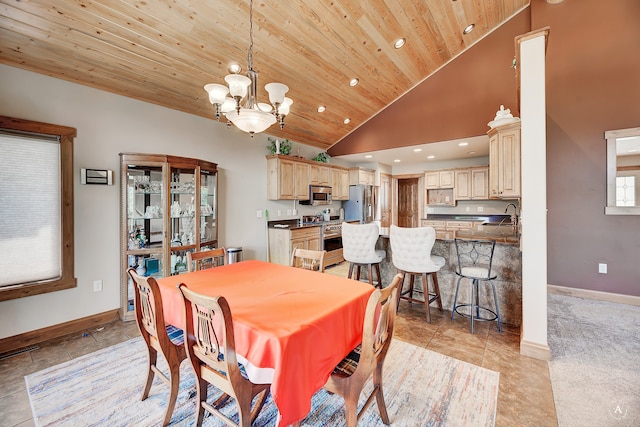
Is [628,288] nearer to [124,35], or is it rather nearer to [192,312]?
[192,312]

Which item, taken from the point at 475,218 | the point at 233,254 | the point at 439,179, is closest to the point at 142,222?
the point at 233,254

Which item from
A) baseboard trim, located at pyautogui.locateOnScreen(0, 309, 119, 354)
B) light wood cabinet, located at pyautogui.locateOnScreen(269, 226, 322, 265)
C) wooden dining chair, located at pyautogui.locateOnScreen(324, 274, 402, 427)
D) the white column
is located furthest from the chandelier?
light wood cabinet, located at pyautogui.locateOnScreen(269, 226, 322, 265)

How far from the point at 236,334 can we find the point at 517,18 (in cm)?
583

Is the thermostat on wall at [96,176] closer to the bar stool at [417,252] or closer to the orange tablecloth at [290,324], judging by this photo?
the orange tablecloth at [290,324]

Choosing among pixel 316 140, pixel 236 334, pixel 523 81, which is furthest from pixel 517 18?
pixel 236 334

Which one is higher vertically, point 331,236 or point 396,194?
point 396,194

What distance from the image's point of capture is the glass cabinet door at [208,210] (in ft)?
→ 12.2

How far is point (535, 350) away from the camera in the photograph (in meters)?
2.32

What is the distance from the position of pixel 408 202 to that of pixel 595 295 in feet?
15.6

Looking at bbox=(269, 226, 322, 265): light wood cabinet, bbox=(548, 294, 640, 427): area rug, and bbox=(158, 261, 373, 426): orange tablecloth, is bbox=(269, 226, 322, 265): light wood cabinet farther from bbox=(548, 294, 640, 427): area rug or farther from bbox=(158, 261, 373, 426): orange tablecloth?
bbox=(548, 294, 640, 427): area rug

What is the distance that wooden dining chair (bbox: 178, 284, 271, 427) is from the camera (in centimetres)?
117

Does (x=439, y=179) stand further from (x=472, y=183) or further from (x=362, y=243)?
(x=362, y=243)

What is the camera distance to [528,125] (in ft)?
7.66

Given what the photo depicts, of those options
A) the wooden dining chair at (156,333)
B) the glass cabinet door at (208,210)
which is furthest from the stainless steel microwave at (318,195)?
the wooden dining chair at (156,333)
